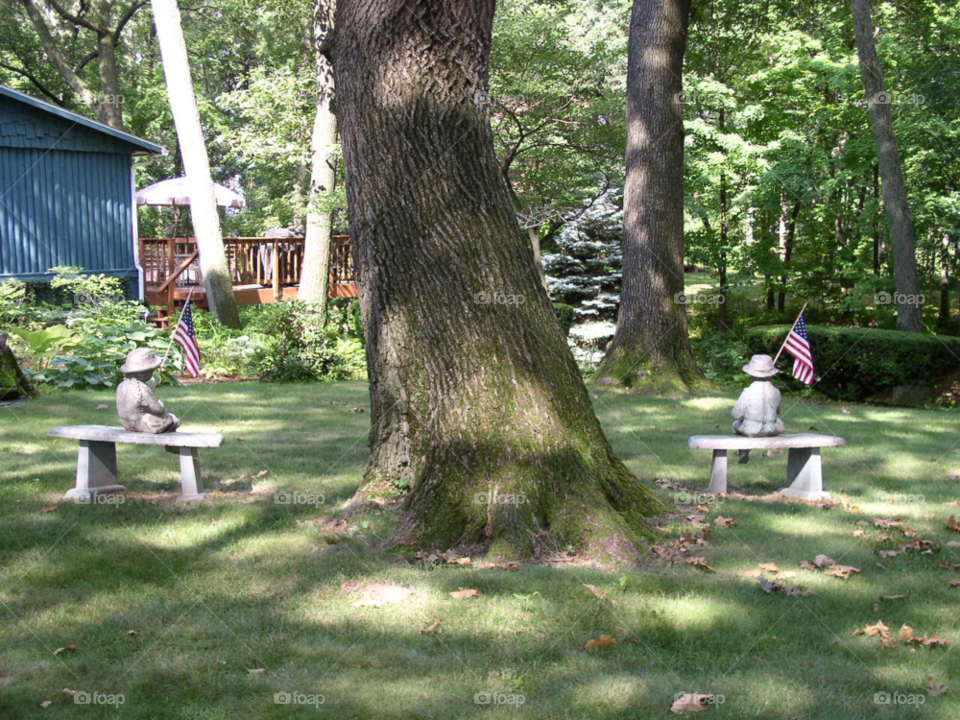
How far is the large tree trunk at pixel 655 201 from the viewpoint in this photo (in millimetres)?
13805

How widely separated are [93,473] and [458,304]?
3.31 metres

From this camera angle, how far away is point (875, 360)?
1342 cm

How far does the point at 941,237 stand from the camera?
71.5 ft

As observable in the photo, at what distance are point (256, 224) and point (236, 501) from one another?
4056 cm

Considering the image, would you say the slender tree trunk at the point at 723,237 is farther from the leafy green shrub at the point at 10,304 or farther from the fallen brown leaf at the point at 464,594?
the fallen brown leaf at the point at 464,594

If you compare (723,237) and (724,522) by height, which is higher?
(723,237)

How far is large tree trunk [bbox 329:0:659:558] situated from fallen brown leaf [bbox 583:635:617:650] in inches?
42.9

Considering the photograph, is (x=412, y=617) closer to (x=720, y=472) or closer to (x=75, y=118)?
(x=720, y=472)

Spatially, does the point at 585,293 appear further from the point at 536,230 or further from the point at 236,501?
the point at 236,501

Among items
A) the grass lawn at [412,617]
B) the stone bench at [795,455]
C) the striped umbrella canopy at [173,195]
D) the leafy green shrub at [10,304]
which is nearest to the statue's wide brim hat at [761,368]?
the stone bench at [795,455]

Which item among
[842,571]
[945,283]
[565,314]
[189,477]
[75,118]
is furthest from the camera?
[565,314]

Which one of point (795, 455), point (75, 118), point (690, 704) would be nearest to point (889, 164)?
point (795, 455)

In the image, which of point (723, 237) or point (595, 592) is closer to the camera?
point (595, 592)

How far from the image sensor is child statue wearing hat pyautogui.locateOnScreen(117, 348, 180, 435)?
7082 mm
